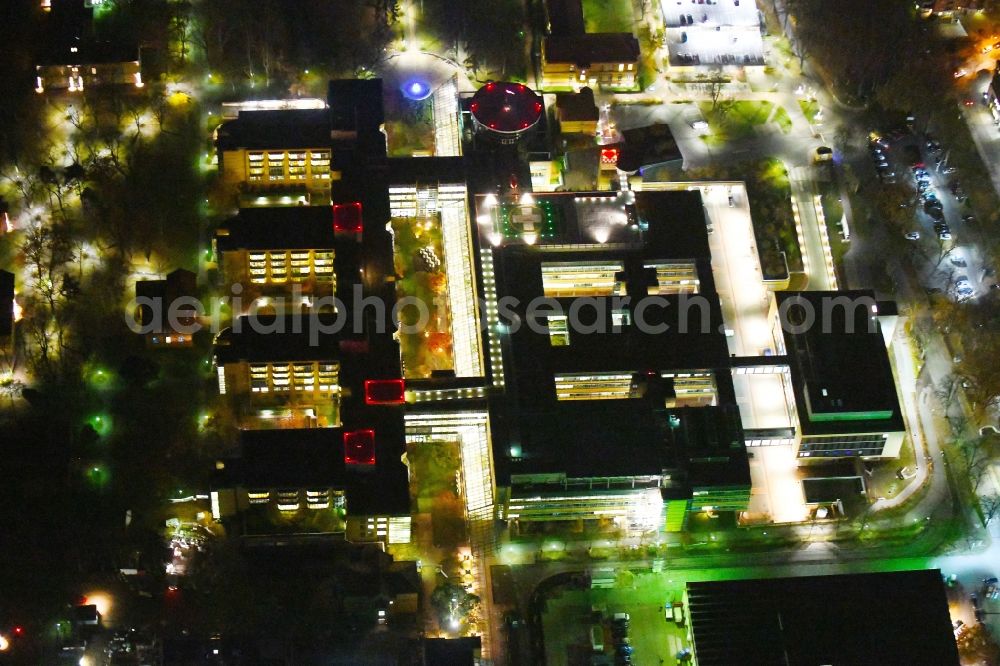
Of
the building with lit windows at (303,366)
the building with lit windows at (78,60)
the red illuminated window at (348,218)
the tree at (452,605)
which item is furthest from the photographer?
the building with lit windows at (78,60)

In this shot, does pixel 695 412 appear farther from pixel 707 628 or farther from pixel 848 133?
pixel 848 133

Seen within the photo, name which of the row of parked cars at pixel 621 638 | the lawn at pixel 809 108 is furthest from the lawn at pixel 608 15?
the row of parked cars at pixel 621 638

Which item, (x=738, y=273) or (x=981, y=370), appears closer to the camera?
(x=981, y=370)

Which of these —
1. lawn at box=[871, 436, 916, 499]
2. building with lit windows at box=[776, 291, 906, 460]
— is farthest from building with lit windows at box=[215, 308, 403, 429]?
lawn at box=[871, 436, 916, 499]

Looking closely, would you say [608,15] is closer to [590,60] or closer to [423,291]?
[590,60]

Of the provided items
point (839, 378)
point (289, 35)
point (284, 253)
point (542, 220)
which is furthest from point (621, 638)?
point (289, 35)

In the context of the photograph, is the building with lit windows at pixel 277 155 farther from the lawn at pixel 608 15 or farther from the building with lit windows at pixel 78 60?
the lawn at pixel 608 15

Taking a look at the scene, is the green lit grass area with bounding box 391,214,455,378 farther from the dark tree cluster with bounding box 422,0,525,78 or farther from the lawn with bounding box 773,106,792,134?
the lawn with bounding box 773,106,792,134
